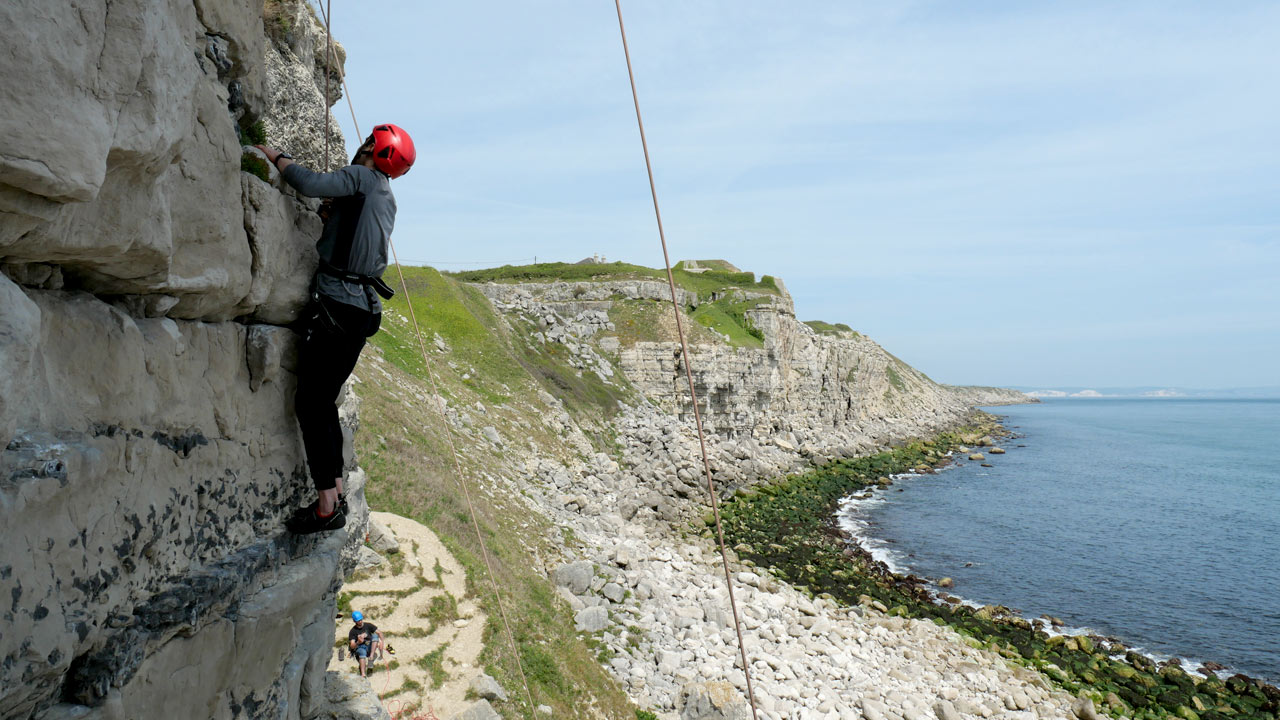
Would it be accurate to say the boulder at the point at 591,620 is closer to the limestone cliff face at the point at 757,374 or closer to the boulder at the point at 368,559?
the boulder at the point at 368,559

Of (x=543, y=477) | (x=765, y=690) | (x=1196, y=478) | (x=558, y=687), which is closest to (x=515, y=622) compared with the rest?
(x=558, y=687)

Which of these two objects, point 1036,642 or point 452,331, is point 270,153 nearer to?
point 1036,642

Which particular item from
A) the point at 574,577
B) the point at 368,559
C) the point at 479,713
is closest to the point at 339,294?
the point at 479,713

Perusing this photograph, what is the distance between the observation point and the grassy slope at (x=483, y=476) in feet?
52.2

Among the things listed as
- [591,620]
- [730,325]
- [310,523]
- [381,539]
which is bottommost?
[591,620]

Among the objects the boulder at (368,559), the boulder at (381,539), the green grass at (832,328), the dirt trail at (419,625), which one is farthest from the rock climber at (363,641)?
the green grass at (832,328)

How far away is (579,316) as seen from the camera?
5850cm

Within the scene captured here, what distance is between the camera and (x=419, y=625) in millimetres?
14633

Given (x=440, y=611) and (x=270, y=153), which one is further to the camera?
(x=440, y=611)

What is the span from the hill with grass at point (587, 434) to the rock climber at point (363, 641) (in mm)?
925

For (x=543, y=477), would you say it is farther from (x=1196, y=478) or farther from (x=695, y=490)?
(x=1196, y=478)

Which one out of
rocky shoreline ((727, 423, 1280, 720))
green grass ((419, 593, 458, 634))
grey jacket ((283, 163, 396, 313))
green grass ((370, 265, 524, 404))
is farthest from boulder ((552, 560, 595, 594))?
grey jacket ((283, 163, 396, 313))

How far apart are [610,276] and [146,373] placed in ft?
209

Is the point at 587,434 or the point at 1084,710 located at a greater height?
the point at 587,434
